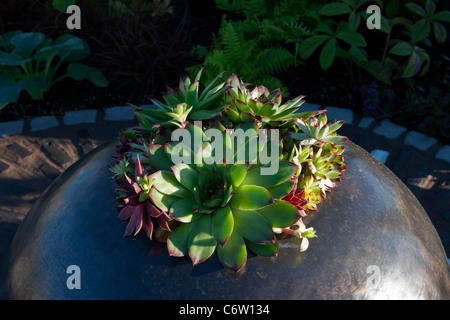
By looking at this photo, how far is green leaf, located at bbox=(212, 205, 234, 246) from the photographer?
1.29m

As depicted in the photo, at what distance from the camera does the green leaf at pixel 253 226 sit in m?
1.29

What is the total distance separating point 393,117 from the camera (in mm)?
3691

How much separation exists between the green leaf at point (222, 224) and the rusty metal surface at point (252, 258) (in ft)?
0.30

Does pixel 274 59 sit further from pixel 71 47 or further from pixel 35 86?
pixel 35 86

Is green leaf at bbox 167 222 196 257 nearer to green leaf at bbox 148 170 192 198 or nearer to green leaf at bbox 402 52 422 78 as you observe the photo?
green leaf at bbox 148 170 192 198

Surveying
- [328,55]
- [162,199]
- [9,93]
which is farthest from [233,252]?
[9,93]

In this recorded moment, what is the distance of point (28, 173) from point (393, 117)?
118 inches

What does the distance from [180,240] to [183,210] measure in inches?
3.7


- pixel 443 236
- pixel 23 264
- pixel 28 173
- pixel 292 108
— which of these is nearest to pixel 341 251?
pixel 292 108

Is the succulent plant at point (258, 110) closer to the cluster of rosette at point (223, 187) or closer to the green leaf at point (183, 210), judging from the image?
the cluster of rosette at point (223, 187)

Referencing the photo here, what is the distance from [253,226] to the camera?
1.32 meters

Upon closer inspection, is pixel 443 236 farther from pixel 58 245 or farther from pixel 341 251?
pixel 58 245

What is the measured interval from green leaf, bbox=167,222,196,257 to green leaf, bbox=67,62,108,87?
111 inches
